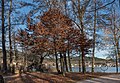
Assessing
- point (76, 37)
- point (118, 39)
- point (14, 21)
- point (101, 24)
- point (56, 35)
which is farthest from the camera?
point (118, 39)

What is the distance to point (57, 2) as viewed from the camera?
25.6 meters

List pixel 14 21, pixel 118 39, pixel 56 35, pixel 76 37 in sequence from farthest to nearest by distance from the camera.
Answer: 1. pixel 118 39
2. pixel 14 21
3. pixel 76 37
4. pixel 56 35

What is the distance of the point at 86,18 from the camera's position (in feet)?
97.7

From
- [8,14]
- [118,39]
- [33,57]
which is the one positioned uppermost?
[8,14]

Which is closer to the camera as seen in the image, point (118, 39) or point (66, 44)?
point (66, 44)

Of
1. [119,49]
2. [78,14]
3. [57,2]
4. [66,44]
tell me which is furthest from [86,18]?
[119,49]

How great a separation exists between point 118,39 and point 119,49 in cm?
208

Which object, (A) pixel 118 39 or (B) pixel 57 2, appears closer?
(B) pixel 57 2

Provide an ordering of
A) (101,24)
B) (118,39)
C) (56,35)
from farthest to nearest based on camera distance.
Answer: (118,39), (101,24), (56,35)

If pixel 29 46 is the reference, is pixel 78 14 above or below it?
above

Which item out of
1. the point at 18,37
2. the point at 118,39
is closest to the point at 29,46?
the point at 18,37

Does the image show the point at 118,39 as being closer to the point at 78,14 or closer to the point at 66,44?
the point at 78,14

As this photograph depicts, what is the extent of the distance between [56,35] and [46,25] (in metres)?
1.82

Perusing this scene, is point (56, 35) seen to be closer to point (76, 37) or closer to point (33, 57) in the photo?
point (76, 37)
